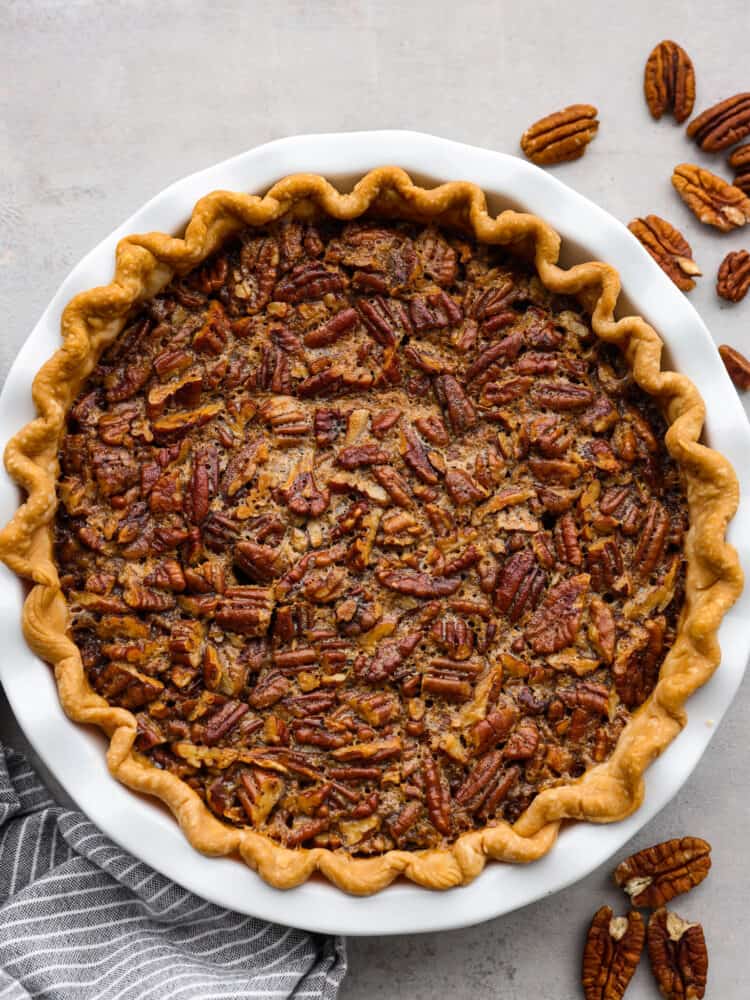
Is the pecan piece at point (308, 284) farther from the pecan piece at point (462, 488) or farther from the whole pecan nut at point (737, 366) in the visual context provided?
the whole pecan nut at point (737, 366)

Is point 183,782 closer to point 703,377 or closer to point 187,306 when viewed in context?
point 187,306

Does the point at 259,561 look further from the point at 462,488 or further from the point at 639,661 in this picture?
the point at 639,661

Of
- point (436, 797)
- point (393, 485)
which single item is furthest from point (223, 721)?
point (393, 485)

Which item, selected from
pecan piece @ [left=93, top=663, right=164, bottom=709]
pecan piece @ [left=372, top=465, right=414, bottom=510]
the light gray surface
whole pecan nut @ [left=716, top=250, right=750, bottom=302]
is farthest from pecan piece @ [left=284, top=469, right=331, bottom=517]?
whole pecan nut @ [left=716, top=250, right=750, bottom=302]

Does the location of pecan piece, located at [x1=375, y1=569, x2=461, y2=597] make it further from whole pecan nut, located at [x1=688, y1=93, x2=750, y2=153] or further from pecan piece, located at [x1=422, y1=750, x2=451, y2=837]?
whole pecan nut, located at [x1=688, y1=93, x2=750, y2=153]

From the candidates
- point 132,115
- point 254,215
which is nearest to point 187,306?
point 254,215

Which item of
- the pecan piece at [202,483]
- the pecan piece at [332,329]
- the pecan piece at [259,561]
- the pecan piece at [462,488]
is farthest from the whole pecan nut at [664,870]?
the pecan piece at [332,329]

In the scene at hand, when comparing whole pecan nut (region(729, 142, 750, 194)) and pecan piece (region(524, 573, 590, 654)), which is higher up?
whole pecan nut (region(729, 142, 750, 194))

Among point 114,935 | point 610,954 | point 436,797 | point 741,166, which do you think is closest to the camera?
point 436,797
